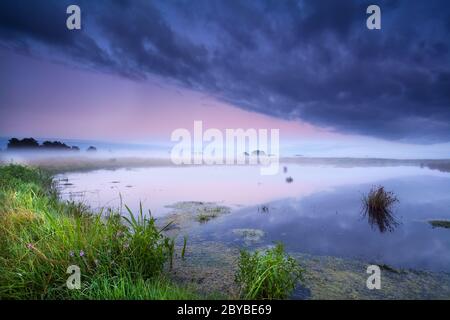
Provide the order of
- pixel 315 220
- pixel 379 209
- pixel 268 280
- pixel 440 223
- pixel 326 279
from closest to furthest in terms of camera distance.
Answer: pixel 268 280, pixel 326 279, pixel 440 223, pixel 315 220, pixel 379 209

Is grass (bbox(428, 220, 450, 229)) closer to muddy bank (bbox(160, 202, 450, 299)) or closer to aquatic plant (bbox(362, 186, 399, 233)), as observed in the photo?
aquatic plant (bbox(362, 186, 399, 233))

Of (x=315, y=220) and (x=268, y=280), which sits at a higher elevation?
(x=268, y=280)

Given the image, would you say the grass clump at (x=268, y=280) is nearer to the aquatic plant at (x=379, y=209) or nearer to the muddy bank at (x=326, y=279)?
the muddy bank at (x=326, y=279)

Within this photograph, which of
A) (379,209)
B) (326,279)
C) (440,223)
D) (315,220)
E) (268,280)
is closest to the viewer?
(268,280)

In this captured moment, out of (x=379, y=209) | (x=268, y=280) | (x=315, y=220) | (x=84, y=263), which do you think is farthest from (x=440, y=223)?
(x=84, y=263)

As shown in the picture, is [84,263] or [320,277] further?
[320,277]

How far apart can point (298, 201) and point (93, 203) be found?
1014 centimetres

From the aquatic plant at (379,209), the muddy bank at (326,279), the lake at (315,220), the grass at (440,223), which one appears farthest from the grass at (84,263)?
the grass at (440,223)

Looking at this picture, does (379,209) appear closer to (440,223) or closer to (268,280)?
(440,223)

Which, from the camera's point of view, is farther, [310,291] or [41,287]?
[310,291]
